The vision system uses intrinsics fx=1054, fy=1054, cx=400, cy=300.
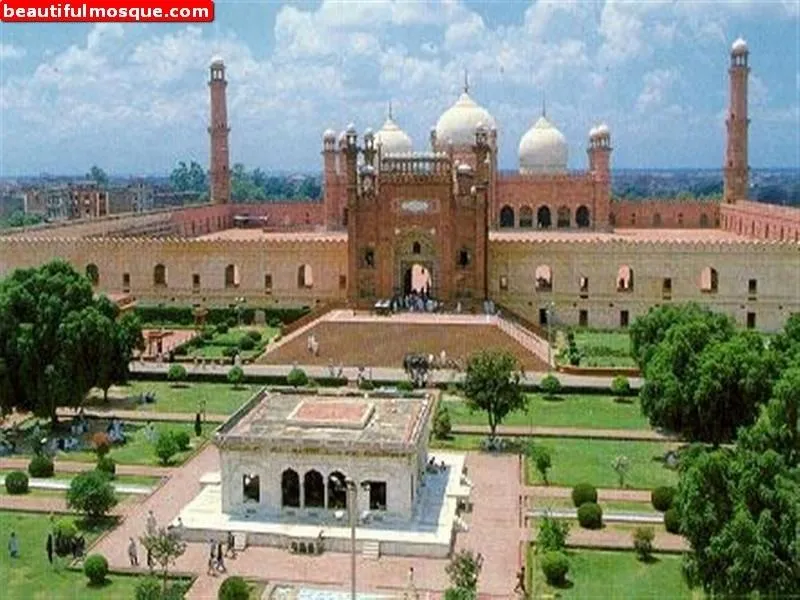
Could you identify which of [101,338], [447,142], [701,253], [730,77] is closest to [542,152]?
[447,142]

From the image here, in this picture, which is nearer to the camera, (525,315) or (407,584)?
(407,584)

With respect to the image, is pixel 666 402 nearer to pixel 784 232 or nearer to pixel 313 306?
pixel 313 306

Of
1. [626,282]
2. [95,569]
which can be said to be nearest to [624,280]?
[626,282]

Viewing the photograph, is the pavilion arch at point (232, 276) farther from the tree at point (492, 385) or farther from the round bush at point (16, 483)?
the round bush at point (16, 483)

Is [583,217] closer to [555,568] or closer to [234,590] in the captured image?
[555,568]

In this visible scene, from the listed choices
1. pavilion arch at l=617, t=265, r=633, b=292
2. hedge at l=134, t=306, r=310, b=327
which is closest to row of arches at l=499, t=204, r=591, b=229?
pavilion arch at l=617, t=265, r=633, b=292

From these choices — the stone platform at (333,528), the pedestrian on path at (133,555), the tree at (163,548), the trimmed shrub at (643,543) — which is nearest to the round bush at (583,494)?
the trimmed shrub at (643,543)
